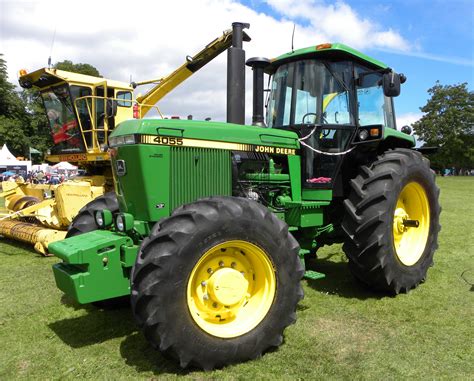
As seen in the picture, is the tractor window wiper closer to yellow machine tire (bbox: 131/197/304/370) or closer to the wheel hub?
yellow machine tire (bbox: 131/197/304/370)

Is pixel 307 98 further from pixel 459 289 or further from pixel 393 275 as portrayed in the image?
pixel 459 289

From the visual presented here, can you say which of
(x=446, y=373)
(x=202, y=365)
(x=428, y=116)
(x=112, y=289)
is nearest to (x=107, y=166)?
(x=112, y=289)

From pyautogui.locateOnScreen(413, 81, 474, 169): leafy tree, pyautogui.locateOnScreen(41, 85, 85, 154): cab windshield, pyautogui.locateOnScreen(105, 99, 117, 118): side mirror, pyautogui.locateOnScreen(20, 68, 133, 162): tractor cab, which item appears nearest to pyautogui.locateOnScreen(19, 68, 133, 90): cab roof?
pyautogui.locateOnScreen(20, 68, 133, 162): tractor cab

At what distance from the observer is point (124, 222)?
3736 mm

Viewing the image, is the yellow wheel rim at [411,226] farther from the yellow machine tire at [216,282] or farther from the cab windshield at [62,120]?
the cab windshield at [62,120]

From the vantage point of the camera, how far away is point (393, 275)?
15.7 ft

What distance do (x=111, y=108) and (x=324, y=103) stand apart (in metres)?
6.59

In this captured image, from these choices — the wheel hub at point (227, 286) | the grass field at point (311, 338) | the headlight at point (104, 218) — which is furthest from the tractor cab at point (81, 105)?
the wheel hub at point (227, 286)

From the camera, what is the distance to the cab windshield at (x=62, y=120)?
10.3 m

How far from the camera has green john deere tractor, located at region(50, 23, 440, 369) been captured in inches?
124

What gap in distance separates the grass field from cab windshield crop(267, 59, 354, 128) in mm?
2047

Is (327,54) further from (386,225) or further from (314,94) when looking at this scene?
(386,225)

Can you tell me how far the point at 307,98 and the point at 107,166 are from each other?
20.8ft

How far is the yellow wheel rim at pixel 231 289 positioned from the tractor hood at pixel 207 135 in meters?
1.11
